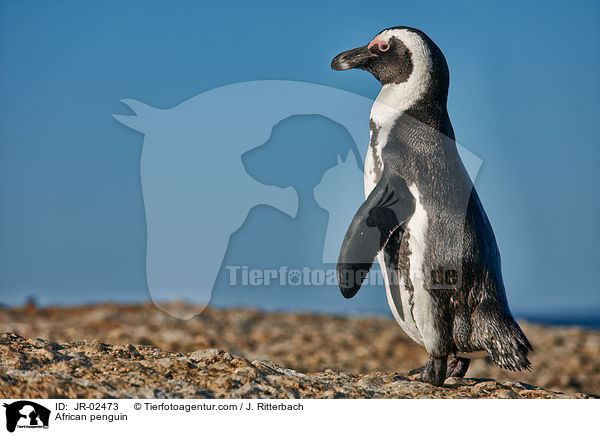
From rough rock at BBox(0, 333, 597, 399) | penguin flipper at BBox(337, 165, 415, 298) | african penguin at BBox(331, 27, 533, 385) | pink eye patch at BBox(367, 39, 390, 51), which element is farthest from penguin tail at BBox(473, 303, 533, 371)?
pink eye patch at BBox(367, 39, 390, 51)

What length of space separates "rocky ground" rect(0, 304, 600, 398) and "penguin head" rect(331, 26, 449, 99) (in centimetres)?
164

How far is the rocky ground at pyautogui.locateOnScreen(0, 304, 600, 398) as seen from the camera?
2.96 m

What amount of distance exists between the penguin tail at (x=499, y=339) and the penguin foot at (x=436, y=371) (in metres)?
0.23

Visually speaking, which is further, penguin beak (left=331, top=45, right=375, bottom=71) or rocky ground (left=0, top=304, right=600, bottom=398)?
penguin beak (left=331, top=45, right=375, bottom=71)

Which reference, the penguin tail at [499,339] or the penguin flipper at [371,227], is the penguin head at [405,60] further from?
the penguin tail at [499,339]

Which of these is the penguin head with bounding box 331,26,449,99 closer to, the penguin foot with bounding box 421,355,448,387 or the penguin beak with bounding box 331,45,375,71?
the penguin beak with bounding box 331,45,375,71

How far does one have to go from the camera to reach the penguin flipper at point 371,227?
10.7ft

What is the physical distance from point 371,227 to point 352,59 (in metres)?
1.12

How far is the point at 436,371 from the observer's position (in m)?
3.35
